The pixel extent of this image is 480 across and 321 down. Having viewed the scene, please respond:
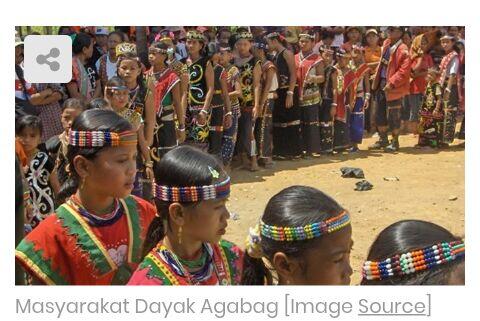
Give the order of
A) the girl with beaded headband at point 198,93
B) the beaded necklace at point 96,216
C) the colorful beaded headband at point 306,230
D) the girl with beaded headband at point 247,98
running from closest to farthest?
1. the colorful beaded headband at point 306,230
2. the beaded necklace at point 96,216
3. the girl with beaded headband at point 198,93
4. the girl with beaded headband at point 247,98

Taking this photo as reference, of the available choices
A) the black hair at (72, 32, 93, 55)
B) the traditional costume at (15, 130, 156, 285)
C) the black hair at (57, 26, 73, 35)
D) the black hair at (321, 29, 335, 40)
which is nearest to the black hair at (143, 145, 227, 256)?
the traditional costume at (15, 130, 156, 285)

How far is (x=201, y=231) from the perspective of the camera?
8.47ft

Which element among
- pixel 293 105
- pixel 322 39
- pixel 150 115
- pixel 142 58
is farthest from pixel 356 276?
pixel 322 39

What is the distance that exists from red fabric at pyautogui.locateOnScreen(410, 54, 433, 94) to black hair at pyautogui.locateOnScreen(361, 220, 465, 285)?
733cm

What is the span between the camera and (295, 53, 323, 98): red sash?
28.2ft

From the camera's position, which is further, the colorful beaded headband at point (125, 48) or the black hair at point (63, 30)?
the colorful beaded headband at point (125, 48)

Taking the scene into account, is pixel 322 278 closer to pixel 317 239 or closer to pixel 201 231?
pixel 317 239

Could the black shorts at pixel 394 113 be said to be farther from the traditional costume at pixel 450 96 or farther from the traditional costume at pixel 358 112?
the traditional costume at pixel 450 96

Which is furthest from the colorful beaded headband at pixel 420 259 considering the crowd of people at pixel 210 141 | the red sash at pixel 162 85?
the red sash at pixel 162 85

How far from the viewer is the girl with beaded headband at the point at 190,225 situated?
8.39ft

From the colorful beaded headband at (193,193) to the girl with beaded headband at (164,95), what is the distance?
330 cm

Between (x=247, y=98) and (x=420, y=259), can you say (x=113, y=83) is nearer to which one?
(x=247, y=98)

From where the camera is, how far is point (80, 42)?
15.0 ft

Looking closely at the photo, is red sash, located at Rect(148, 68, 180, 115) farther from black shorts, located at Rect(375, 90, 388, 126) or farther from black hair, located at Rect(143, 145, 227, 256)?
black shorts, located at Rect(375, 90, 388, 126)
